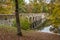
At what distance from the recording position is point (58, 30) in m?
24.7

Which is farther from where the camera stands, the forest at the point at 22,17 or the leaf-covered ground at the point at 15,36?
the forest at the point at 22,17

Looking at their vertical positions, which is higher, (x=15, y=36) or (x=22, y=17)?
(x=15, y=36)

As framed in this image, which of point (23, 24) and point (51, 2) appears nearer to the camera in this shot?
point (51, 2)

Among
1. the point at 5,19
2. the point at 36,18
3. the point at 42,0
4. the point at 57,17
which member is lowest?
the point at 36,18

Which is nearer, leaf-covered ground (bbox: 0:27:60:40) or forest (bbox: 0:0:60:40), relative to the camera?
leaf-covered ground (bbox: 0:27:60:40)

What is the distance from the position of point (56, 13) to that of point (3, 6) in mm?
8102

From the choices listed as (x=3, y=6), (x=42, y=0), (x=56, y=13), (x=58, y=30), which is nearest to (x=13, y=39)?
(x=56, y=13)

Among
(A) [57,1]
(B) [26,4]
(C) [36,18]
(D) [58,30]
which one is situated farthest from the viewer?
(B) [26,4]

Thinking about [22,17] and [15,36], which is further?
[22,17]

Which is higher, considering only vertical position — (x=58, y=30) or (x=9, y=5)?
(x=9, y=5)

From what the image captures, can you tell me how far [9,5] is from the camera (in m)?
23.3

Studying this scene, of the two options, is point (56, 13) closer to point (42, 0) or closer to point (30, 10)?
point (42, 0)

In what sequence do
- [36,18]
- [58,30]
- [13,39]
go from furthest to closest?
[36,18] < [58,30] < [13,39]

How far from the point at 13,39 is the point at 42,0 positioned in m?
7.50
